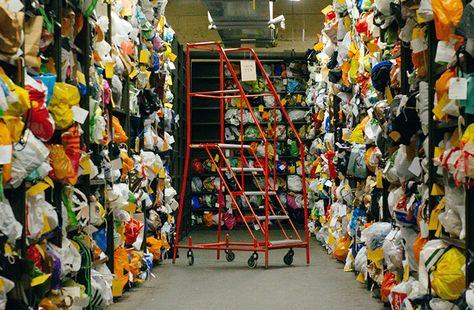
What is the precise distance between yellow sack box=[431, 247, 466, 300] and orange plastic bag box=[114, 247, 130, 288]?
9.74 feet

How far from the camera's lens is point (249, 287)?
21.5 ft

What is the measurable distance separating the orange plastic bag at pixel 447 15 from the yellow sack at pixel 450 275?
0.98 meters

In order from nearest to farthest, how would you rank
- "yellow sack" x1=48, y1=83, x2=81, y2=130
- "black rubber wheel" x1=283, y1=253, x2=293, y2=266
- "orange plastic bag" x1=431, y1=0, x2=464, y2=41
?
1. "orange plastic bag" x1=431, y1=0, x2=464, y2=41
2. "yellow sack" x1=48, y1=83, x2=81, y2=130
3. "black rubber wheel" x1=283, y1=253, x2=293, y2=266

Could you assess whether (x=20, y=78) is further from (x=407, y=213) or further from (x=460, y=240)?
(x=407, y=213)

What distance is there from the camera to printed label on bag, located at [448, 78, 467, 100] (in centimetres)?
307

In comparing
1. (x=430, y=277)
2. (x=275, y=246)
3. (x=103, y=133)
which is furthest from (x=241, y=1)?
(x=430, y=277)

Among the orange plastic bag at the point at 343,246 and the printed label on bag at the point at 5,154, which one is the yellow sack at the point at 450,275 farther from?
the orange plastic bag at the point at 343,246

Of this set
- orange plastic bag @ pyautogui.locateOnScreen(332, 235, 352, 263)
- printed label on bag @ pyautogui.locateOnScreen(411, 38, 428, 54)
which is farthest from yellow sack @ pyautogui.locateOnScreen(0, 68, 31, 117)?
orange plastic bag @ pyautogui.locateOnScreen(332, 235, 352, 263)

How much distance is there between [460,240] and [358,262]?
9.96 ft

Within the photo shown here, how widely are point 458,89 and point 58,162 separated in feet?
6.93

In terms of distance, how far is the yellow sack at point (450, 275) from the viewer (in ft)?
11.2

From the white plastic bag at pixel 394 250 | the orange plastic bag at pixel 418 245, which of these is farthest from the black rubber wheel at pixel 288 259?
the orange plastic bag at pixel 418 245

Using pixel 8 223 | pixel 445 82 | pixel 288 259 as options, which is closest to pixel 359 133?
pixel 288 259

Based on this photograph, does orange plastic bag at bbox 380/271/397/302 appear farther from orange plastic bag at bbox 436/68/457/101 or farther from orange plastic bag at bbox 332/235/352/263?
orange plastic bag at bbox 332/235/352/263
